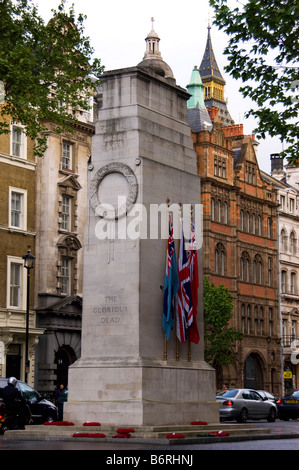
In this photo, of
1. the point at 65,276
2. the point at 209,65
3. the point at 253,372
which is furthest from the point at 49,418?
the point at 209,65

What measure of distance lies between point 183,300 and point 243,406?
15.3 meters

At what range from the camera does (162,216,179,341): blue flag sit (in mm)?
28281

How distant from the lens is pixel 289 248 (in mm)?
87562

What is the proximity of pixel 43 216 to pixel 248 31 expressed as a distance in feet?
95.0

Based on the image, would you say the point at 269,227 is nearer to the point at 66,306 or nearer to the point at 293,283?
the point at 293,283

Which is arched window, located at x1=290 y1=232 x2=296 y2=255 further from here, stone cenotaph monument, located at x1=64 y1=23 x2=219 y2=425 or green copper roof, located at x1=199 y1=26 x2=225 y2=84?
green copper roof, located at x1=199 y1=26 x2=225 y2=84

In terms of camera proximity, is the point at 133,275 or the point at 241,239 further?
the point at 241,239

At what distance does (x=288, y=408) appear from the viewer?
167 feet

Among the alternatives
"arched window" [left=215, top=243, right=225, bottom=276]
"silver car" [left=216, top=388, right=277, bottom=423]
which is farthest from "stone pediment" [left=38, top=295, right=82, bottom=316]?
"arched window" [left=215, top=243, right=225, bottom=276]

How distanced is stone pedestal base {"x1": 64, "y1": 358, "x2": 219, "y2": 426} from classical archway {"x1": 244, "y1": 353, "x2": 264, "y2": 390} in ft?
162

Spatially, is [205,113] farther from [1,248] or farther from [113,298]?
[113,298]

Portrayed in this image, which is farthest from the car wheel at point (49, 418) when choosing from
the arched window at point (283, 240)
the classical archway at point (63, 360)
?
the arched window at point (283, 240)

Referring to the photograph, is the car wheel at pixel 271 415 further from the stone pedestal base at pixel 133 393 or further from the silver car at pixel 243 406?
the stone pedestal base at pixel 133 393

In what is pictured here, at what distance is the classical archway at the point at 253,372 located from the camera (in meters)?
77.9
